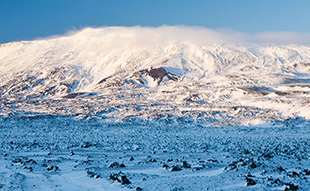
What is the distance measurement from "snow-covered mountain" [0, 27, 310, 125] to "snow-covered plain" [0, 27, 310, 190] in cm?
44

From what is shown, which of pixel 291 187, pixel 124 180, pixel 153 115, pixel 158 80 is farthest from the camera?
pixel 158 80

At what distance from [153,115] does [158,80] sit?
203 ft

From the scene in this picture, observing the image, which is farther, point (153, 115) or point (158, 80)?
point (158, 80)

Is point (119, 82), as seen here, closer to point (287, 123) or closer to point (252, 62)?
point (252, 62)

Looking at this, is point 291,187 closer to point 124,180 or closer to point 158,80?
point 124,180

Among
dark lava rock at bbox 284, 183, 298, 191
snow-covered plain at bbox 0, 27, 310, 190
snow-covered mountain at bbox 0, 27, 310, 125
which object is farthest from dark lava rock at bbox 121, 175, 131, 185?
→ snow-covered mountain at bbox 0, 27, 310, 125

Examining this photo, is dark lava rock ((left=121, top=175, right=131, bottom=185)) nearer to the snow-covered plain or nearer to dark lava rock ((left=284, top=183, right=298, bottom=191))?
the snow-covered plain

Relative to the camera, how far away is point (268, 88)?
93.2 metres

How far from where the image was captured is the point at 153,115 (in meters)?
59.1

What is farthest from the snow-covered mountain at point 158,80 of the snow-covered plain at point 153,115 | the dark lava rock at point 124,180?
the dark lava rock at point 124,180

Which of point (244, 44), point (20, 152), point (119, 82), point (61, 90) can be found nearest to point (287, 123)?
point (20, 152)

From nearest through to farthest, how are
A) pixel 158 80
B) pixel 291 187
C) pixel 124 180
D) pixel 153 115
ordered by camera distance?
pixel 291 187
pixel 124 180
pixel 153 115
pixel 158 80

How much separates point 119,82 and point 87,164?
332ft

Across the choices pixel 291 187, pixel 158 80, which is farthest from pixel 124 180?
pixel 158 80
